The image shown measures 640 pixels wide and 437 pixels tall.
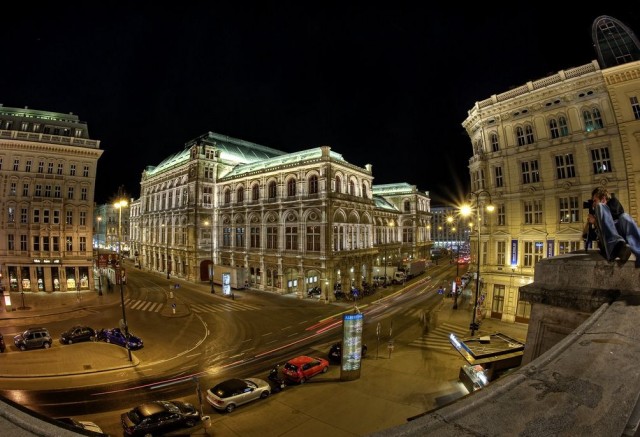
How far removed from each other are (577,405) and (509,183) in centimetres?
3370

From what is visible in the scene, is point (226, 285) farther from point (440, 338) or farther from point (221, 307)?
point (440, 338)

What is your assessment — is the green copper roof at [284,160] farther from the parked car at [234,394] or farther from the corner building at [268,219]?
the parked car at [234,394]

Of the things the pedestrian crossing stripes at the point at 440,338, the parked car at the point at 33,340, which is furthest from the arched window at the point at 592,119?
the parked car at the point at 33,340

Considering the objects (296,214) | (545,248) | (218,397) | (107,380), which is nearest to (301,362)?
(218,397)

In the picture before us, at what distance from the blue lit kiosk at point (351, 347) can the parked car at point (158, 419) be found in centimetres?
848

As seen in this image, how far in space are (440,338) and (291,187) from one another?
30.2m

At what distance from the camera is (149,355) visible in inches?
945

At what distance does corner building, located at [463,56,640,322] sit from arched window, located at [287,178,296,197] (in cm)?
2478

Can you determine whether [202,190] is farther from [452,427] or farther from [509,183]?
[452,427]

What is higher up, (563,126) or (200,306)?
(563,126)

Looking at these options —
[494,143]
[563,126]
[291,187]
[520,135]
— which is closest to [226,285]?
[291,187]

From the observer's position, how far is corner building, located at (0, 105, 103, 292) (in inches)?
1756

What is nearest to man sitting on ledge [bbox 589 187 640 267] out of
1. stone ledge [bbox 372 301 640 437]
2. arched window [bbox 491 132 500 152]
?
stone ledge [bbox 372 301 640 437]

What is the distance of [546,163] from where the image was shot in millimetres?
29547
